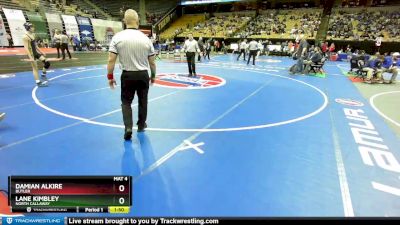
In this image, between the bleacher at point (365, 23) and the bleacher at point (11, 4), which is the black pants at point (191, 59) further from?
the bleacher at point (11, 4)

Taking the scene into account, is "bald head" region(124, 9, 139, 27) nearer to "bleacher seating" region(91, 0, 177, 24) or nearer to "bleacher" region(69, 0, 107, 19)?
"bleacher" region(69, 0, 107, 19)

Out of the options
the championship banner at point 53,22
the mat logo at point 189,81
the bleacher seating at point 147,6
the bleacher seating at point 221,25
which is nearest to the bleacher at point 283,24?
the bleacher seating at point 221,25

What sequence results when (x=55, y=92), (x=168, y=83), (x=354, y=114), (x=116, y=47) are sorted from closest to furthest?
(x=116, y=47), (x=354, y=114), (x=55, y=92), (x=168, y=83)

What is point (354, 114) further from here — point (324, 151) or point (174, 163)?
point (174, 163)

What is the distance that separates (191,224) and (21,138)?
4.18 metres

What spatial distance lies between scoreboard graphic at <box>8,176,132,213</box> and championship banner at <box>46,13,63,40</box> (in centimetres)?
3283

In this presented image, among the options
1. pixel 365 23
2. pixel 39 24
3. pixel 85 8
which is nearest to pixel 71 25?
pixel 39 24

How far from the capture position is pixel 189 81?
36.1ft

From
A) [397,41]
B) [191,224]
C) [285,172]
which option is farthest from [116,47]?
[397,41]

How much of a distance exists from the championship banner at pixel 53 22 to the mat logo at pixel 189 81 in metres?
24.1

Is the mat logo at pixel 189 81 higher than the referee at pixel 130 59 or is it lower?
lower

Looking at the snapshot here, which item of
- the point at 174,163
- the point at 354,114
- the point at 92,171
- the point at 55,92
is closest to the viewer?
the point at 92,171

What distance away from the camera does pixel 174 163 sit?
4059 millimetres

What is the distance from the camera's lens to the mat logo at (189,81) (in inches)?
395
